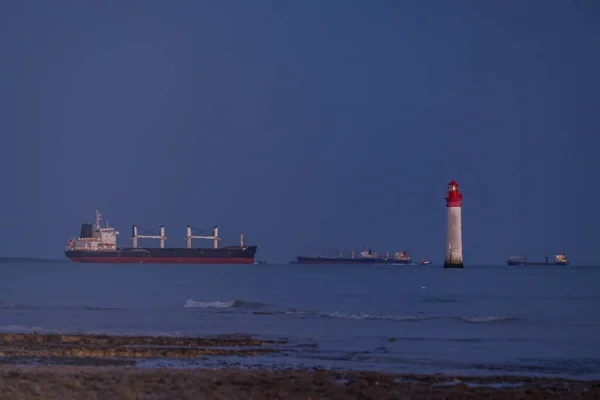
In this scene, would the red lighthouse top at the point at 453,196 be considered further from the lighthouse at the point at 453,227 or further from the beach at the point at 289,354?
the beach at the point at 289,354

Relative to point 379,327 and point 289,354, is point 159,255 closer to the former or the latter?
point 379,327

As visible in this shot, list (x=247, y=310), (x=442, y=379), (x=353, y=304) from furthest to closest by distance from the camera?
1. (x=353, y=304)
2. (x=247, y=310)
3. (x=442, y=379)

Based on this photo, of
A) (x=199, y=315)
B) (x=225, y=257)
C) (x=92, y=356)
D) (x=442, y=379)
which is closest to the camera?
(x=442, y=379)

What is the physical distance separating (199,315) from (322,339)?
12459 millimetres

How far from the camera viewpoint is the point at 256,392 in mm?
14141

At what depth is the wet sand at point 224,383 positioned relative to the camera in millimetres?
13734

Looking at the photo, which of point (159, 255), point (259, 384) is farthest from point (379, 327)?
point (159, 255)

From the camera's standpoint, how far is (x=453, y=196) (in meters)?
96.8

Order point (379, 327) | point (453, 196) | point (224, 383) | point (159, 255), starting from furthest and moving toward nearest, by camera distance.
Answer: point (159, 255)
point (453, 196)
point (379, 327)
point (224, 383)

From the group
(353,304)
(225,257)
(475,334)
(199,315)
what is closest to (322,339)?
(475,334)

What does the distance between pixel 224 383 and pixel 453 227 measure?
276 feet

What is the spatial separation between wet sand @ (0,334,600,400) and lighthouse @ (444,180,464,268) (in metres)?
78.6

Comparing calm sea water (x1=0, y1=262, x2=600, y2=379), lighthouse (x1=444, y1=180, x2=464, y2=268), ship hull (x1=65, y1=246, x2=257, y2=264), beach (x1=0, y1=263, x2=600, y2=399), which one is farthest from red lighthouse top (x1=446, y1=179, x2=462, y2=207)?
ship hull (x1=65, y1=246, x2=257, y2=264)

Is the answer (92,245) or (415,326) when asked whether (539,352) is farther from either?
(92,245)
